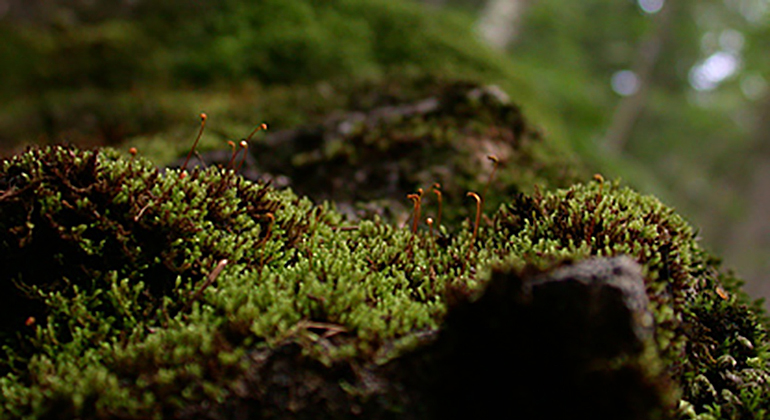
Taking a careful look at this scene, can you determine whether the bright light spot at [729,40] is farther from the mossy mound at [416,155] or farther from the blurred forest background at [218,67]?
the mossy mound at [416,155]

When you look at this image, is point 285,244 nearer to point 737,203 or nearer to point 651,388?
point 651,388

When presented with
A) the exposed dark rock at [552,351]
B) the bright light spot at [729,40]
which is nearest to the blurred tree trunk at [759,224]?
the bright light spot at [729,40]

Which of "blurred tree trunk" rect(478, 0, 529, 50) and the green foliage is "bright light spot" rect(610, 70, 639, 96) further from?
the green foliage

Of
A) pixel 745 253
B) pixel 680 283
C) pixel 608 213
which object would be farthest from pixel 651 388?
pixel 745 253

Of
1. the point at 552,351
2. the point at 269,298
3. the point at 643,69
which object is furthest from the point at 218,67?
the point at 643,69

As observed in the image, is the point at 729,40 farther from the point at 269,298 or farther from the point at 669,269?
the point at 269,298
